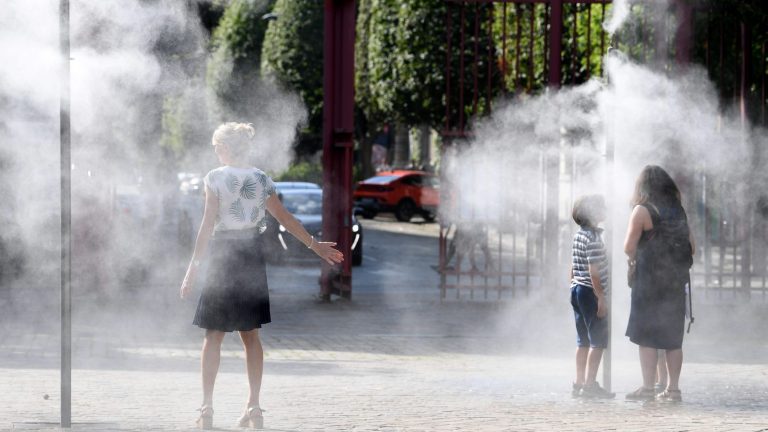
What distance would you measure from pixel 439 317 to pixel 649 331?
17.3 ft

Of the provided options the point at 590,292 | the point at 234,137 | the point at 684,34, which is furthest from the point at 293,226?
the point at 684,34

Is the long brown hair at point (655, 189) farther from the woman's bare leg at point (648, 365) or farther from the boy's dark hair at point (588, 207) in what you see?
the woman's bare leg at point (648, 365)

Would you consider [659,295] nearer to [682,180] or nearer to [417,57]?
[682,180]

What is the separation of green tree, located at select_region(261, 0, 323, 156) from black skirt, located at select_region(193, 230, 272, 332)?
35.5m

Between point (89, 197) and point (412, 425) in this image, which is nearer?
point (412, 425)

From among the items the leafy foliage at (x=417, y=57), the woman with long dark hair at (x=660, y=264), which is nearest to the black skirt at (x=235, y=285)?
the woman with long dark hair at (x=660, y=264)

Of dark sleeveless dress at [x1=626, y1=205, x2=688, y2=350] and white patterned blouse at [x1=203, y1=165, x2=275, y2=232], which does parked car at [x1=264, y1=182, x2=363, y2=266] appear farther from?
white patterned blouse at [x1=203, y1=165, x2=275, y2=232]

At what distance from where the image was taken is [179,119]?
27.7m

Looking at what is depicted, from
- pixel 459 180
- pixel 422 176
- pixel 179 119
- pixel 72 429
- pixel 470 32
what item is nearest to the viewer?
pixel 72 429

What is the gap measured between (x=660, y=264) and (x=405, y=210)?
28596 millimetres

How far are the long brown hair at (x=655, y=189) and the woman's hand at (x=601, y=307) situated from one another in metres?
0.65

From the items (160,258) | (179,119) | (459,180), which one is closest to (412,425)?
(459,180)

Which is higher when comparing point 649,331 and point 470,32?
point 470,32

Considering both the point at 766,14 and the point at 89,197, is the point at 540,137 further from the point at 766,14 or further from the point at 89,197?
the point at 89,197
